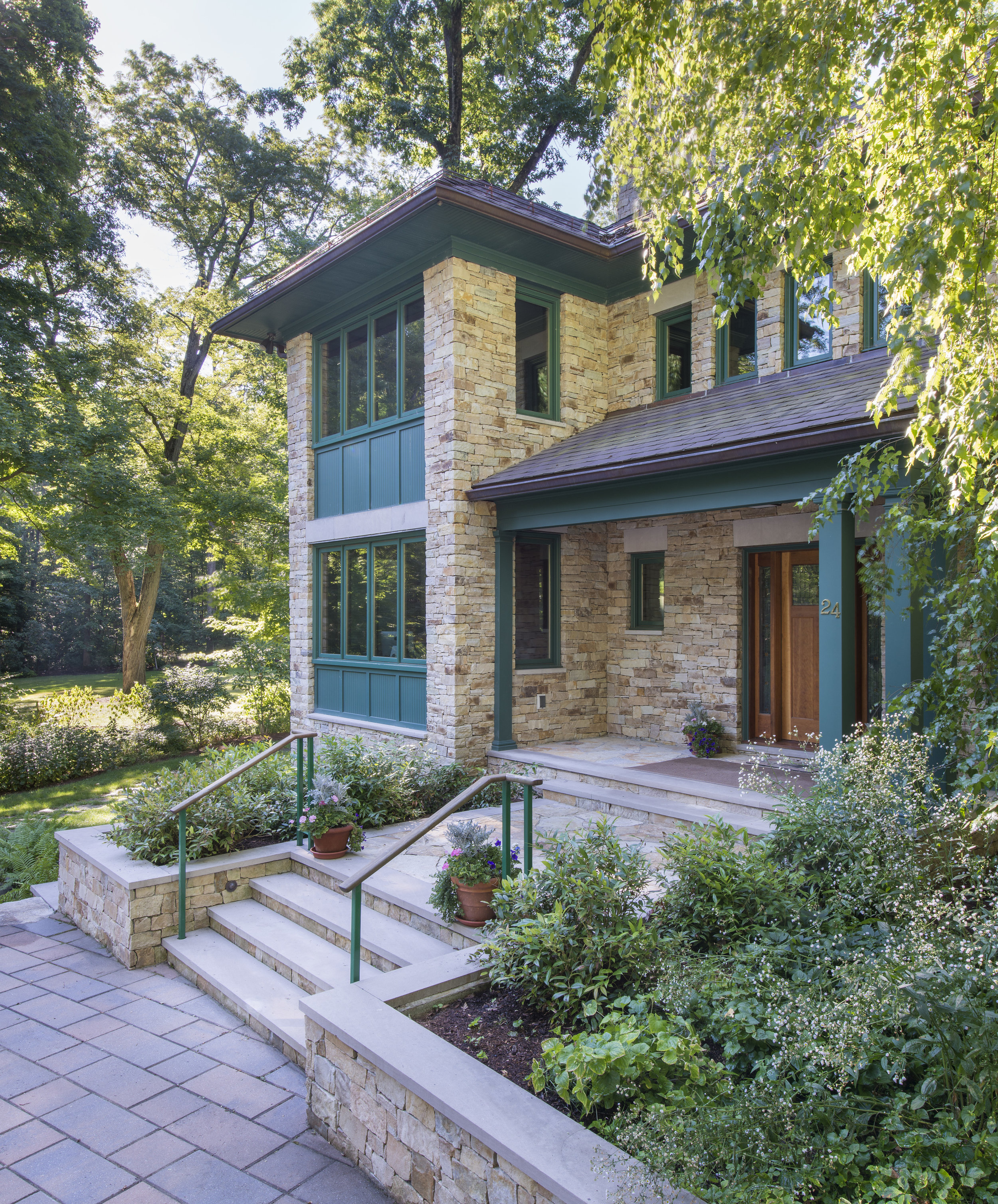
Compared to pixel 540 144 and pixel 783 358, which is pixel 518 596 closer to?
pixel 783 358

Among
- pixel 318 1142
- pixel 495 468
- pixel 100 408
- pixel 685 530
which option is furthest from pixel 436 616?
pixel 100 408

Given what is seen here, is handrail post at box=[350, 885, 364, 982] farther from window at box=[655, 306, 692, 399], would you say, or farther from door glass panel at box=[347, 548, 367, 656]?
window at box=[655, 306, 692, 399]

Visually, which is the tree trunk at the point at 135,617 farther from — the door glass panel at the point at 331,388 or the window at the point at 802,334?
the window at the point at 802,334

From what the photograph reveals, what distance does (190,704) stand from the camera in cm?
1328

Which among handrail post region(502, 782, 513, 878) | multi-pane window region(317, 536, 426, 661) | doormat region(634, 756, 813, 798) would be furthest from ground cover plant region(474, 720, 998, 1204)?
multi-pane window region(317, 536, 426, 661)

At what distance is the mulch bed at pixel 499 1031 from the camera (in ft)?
9.00

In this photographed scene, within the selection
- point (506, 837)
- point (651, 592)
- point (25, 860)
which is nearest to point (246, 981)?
point (506, 837)

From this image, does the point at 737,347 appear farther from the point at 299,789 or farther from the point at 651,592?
the point at 299,789

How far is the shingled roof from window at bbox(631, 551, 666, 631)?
5.25 ft

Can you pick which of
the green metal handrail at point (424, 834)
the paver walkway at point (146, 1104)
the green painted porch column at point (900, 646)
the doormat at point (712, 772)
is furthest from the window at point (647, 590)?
the paver walkway at point (146, 1104)

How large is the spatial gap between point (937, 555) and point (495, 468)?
4693 millimetres

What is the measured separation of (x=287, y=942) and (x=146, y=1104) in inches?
52.4

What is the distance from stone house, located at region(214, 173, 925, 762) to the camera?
746 cm

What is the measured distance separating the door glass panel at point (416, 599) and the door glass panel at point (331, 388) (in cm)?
238
